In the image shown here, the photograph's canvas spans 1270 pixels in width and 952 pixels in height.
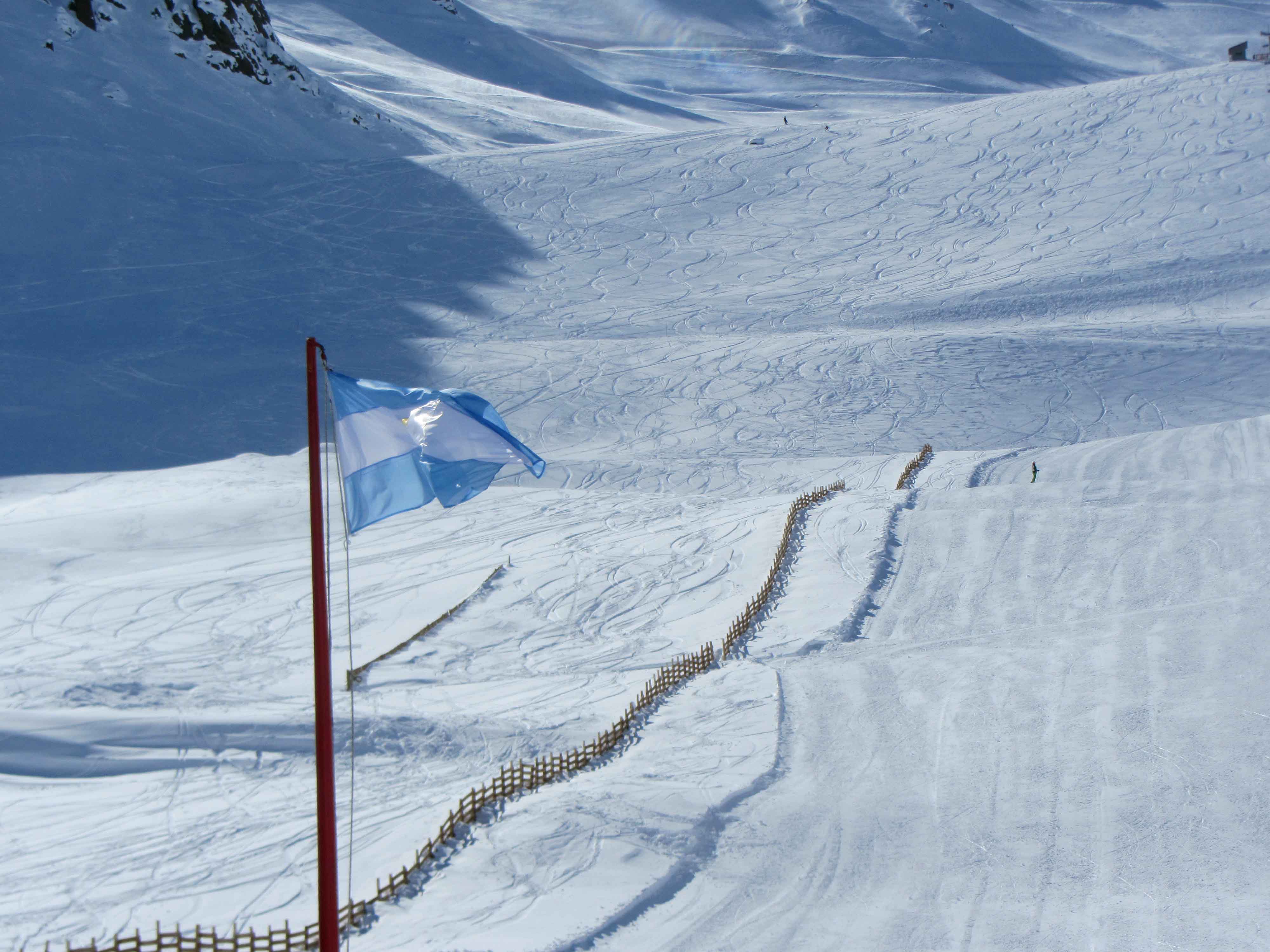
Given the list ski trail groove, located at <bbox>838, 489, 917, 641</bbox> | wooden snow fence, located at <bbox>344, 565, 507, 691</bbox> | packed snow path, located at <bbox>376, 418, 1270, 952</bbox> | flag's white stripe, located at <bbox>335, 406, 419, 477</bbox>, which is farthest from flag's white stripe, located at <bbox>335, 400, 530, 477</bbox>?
ski trail groove, located at <bbox>838, 489, 917, 641</bbox>

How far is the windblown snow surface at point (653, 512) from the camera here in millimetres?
10758

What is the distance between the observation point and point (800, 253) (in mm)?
45656

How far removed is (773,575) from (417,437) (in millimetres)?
13133

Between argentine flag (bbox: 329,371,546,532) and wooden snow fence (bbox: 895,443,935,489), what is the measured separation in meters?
20.3

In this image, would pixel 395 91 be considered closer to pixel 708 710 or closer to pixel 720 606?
pixel 720 606

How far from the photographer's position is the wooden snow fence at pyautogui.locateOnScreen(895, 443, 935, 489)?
1073 inches

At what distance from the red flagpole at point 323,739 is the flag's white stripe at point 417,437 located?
0.93 feet

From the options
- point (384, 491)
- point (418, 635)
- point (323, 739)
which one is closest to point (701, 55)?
→ point (418, 635)

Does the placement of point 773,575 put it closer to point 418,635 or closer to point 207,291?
point 418,635

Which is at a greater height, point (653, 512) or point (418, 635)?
point (653, 512)

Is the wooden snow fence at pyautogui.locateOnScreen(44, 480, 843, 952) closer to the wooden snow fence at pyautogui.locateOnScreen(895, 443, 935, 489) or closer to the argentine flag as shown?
the argentine flag

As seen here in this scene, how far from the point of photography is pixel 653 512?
2627 cm

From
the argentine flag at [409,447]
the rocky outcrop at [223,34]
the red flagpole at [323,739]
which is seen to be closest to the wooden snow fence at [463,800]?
the red flagpole at [323,739]

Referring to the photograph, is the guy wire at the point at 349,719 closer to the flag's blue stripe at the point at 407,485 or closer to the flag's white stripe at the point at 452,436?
the flag's blue stripe at the point at 407,485
